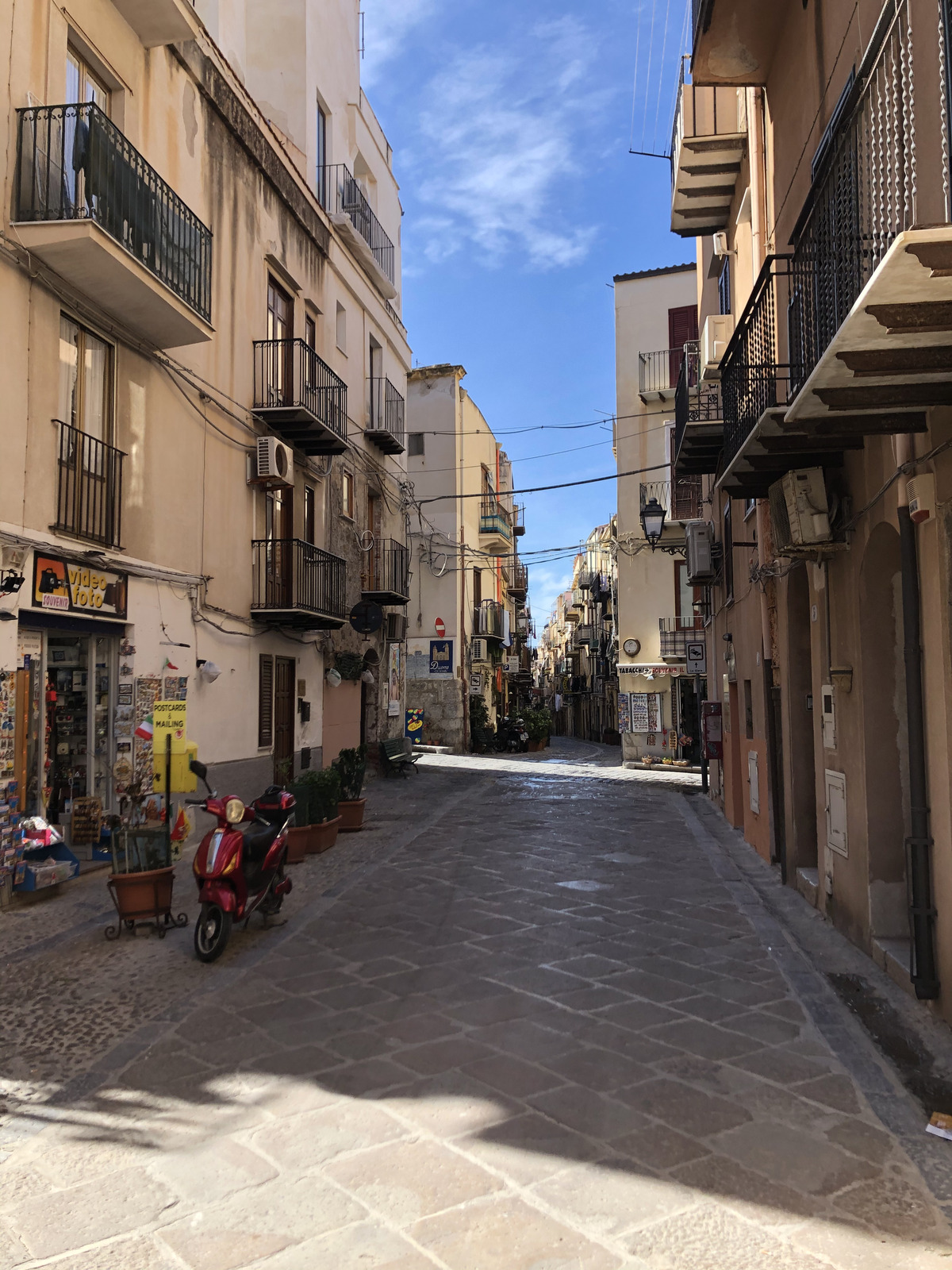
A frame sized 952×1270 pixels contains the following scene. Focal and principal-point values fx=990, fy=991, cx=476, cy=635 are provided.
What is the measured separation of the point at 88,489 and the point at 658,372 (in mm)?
20254

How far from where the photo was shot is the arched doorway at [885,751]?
6145 mm

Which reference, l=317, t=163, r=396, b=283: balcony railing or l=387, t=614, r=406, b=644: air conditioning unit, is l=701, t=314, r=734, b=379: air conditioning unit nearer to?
l=317, t=163, r=396, b=283: balcony railing

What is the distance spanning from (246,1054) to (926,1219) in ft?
9.51

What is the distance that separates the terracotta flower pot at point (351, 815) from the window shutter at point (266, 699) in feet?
8.21

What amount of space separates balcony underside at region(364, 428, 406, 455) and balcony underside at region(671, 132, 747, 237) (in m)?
8.32

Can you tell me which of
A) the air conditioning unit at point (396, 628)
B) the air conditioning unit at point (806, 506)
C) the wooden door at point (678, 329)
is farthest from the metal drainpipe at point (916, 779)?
the wooden door at point (678, 329)

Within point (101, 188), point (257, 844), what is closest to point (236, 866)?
point (257, 844)

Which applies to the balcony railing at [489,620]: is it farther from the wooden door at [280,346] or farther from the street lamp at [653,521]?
the wooden door at [280,346]

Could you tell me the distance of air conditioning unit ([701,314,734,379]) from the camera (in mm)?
11398

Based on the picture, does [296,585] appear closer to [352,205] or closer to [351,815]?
[351,815]

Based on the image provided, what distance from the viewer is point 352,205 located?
63.7 feet

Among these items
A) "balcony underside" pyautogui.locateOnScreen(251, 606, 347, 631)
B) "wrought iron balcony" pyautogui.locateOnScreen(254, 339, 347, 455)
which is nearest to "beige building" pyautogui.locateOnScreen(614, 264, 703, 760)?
"wrought iron balcony" pyautogui.locateOnScreen(254, 339, 347, 455)

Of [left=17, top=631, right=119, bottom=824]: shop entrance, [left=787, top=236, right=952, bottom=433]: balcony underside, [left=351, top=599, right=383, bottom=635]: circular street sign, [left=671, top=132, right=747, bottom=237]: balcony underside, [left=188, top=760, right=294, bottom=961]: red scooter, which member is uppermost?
[left=671, top=132, right=747, bottom=237]: balcony underside

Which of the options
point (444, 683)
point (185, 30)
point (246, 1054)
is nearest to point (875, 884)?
point (246, 1054)
